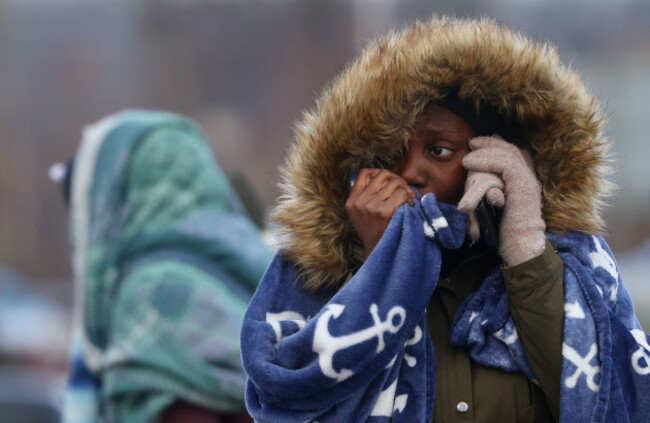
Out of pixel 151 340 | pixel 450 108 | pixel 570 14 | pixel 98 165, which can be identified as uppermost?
pixel 570 14

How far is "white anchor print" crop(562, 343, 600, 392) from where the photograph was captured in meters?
1.50

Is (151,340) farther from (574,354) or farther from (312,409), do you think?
(574,354)

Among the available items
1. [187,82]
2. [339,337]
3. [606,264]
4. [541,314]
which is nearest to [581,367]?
[541,314]

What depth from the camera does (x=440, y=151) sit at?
1.68 meters

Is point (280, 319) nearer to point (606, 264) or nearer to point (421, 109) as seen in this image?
point (421, 109)

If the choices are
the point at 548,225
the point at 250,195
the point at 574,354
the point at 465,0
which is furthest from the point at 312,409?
the point at 465,0

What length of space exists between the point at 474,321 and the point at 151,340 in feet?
3.92

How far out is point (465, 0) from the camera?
5.66 metres

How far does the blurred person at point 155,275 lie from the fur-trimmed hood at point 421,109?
2.62 feet

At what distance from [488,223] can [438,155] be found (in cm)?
18

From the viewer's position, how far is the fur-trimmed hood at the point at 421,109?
1.68 m

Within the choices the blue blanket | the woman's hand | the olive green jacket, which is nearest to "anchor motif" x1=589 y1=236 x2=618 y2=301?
the blue blanket

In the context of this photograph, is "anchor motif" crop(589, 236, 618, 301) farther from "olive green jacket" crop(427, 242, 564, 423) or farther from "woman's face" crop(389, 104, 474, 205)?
"woman's face" crop(389, 104, 474, 205)

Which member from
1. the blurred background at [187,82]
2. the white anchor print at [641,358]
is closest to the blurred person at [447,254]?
the white anchor print at [641,358]
